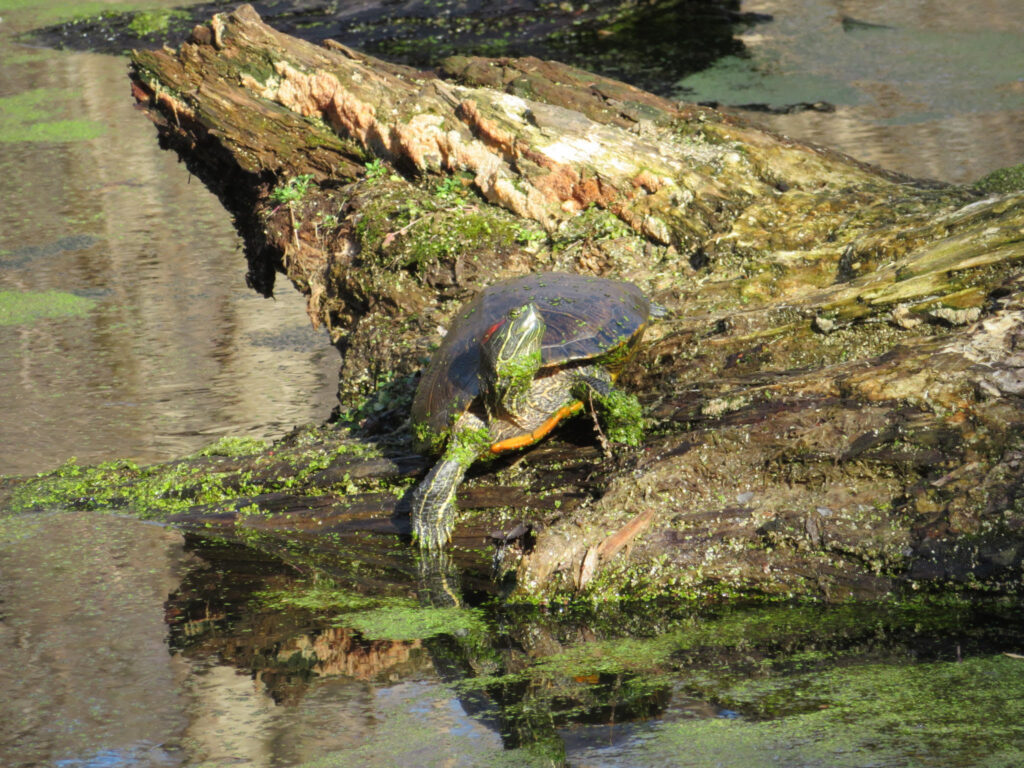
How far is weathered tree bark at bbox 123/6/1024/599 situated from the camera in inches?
142

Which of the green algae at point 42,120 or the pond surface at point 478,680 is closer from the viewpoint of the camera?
the pond surface at point 478,680

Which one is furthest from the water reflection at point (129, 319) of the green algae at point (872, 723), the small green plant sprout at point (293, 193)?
the green algae at point (872, 723)

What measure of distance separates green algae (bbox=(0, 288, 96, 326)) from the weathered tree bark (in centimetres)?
182

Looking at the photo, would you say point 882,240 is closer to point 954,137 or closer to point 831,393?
point 831,393

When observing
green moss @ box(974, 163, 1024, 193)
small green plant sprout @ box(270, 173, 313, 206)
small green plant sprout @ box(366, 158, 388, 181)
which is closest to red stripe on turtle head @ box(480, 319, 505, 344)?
small green plant sprout @ box(366, 158, 388, 181)

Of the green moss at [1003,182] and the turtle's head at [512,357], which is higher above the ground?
the green moss at [1003,182]

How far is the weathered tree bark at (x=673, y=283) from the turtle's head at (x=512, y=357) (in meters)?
0.37

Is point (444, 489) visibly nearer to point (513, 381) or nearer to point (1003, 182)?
point (513, 381)

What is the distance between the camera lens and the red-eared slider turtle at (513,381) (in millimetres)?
4168

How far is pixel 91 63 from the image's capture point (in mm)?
14578

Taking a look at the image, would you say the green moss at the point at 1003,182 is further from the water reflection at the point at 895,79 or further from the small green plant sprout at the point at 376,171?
the small green plant sprout at the point at 376,171

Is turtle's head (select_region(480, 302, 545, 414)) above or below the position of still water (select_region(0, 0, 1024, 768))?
above

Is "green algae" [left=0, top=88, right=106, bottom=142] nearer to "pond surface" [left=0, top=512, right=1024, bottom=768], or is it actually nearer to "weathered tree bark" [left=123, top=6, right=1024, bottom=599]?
"weathered tree bark" [left=123, top=6, right=1024, bottom=599]

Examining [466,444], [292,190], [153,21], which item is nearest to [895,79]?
[292,190]
